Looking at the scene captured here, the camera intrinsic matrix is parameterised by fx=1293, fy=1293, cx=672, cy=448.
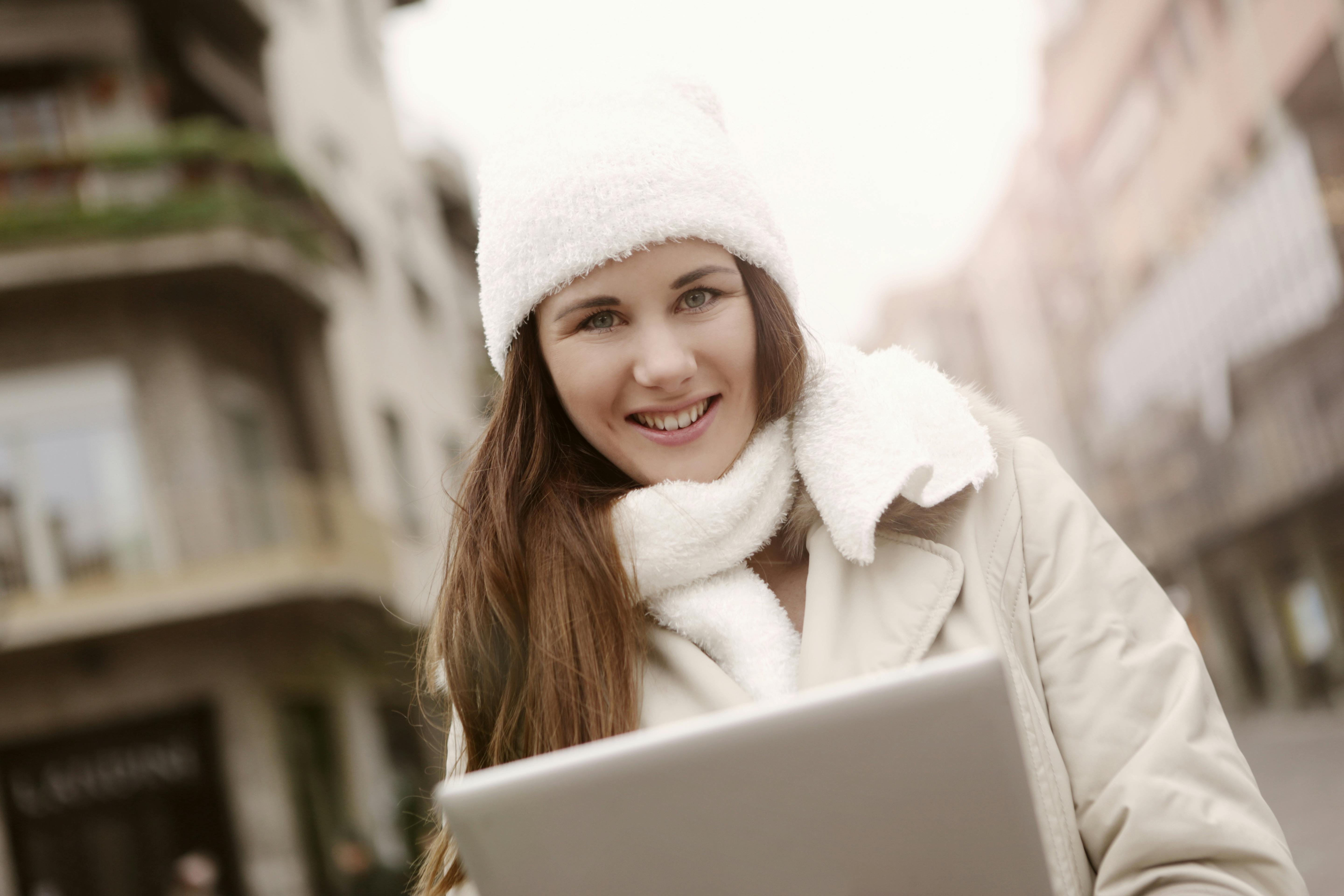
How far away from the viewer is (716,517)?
1685 millimetres

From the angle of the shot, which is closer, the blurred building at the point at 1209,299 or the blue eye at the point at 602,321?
the blue eye at the point at 602,321

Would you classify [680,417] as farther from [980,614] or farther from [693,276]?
[980,614]

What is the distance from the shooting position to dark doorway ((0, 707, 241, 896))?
11.5 m

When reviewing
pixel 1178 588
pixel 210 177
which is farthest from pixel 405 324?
pixel 1178 588

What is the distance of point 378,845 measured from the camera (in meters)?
13.6

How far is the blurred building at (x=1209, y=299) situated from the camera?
14445mm

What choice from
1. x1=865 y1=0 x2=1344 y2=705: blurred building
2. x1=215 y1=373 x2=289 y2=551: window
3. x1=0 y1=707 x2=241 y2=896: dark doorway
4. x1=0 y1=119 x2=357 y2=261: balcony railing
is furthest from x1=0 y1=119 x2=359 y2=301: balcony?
x1=865 y1=0 x2=1344 y2=705: blurred building

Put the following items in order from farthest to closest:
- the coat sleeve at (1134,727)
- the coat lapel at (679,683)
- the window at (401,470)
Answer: the window at (401,470) → the coat lapel at (679,683) → the coat sleeve at (1134,727)

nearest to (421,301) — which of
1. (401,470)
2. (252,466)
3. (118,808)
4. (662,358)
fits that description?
(401,470)

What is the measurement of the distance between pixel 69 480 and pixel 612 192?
39.2 feet

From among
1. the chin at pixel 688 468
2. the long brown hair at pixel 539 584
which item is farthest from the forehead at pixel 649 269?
the chin at pixel 688 468

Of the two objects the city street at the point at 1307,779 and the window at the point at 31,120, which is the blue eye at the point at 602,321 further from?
the window at the point at 31,120

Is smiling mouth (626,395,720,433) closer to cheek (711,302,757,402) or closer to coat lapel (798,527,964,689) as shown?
cheek (711,302,757,402)

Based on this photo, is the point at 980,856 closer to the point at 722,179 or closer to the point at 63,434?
the point at 722,179
